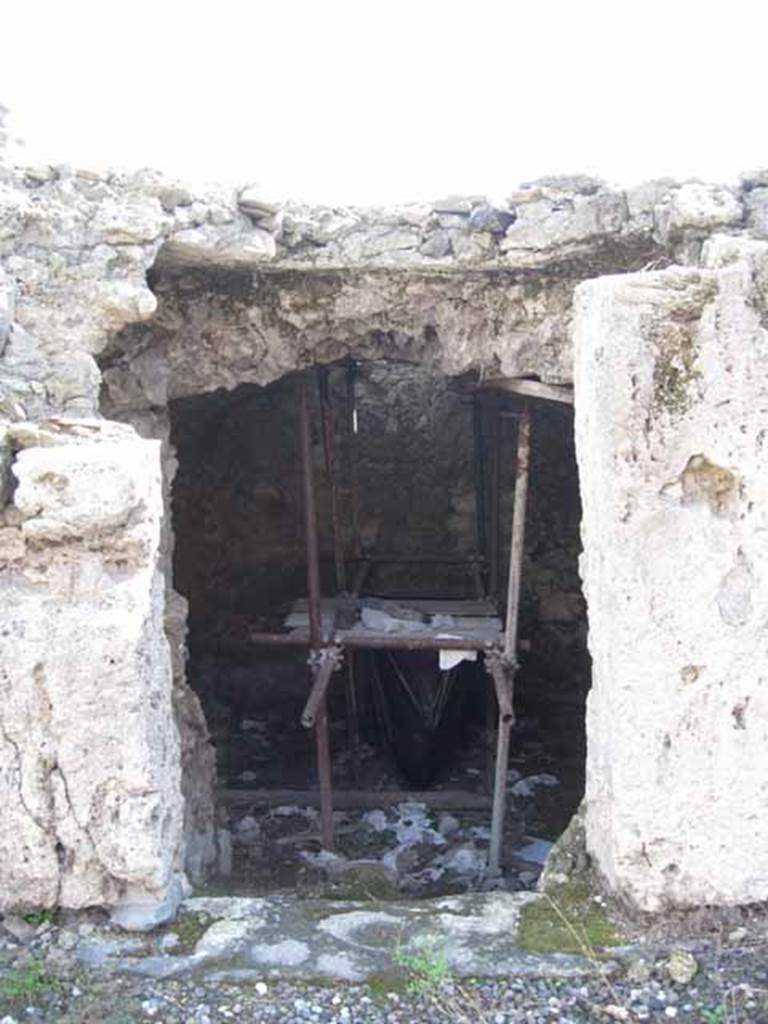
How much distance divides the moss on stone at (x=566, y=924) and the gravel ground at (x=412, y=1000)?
6.1 inches

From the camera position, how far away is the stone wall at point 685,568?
3.21m

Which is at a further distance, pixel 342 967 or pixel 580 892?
pixel 580 892

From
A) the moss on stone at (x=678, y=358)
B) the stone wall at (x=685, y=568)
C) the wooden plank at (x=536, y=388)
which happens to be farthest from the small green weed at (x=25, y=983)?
the wooden plank at (x=536, y=388)

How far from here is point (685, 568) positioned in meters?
3.29

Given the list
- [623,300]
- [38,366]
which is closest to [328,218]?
[38,366]

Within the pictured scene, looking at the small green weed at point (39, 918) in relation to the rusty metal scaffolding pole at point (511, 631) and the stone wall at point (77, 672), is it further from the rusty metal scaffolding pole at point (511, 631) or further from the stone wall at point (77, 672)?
the rusty metal scaffolding pole at point (511, 631)

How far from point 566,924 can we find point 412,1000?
624mm

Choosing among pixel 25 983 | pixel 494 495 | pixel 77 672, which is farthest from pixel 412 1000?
pixel 494 495

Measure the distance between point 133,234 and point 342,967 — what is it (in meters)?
3.03

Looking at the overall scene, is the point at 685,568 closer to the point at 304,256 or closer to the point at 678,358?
the point at 678,358

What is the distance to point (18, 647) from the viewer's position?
329 centimetres

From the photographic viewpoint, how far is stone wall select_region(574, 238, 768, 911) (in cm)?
321

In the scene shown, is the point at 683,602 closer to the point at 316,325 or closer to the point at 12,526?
the point at 12,526

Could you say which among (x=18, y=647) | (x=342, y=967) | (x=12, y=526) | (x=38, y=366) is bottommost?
(x=342, y=967)
